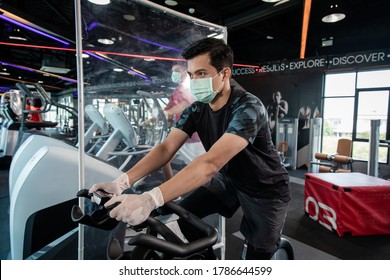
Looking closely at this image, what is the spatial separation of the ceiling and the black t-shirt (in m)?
0.87

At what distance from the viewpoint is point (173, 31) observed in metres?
2.19

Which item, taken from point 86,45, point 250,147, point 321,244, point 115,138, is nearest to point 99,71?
point 86,45

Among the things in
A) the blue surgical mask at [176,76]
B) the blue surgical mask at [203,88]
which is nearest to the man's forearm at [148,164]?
the blue surgical mask at [203,88]

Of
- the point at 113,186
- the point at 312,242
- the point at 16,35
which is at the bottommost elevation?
the point at 312,242

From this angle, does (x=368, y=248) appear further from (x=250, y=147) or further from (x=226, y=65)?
(x=226, y=65)

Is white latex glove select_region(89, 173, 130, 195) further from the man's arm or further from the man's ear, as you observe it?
the man's ear

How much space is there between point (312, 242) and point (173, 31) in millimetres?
2634

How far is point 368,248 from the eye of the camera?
2.55 metres

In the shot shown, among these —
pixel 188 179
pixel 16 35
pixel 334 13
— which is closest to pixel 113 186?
pixel 188 179

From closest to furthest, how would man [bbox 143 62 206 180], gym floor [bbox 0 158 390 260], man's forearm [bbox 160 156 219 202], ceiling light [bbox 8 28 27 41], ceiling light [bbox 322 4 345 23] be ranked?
man's forearm [bbox 160 156 219 202] < man [bbox 143 62 206 180] < gym floor [bbox 0 158 390 260] < ceiling light [bbox 322 4 345 23] < ceiling light [bbox 8 28 27 41]

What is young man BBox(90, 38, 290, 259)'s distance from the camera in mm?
1099

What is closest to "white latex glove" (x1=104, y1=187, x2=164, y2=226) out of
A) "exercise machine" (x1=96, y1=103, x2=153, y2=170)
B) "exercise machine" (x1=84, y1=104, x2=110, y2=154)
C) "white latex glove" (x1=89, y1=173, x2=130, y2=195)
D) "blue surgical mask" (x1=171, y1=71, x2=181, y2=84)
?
"white latex glove" (x1=89, y1=173, x2=130, y2=195)

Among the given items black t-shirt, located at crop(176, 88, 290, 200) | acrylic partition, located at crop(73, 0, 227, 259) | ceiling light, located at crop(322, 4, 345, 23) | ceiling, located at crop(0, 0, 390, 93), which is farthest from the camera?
ceiling light, located at crop(322, 4, 345, 23)

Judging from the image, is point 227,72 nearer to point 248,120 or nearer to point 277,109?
point 248,120
